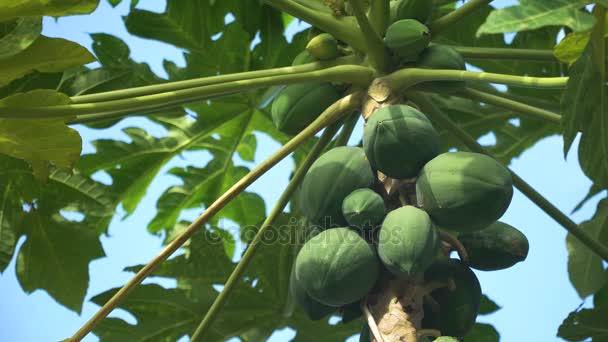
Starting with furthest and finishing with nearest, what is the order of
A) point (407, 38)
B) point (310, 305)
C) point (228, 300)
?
point (228, 300), point (407, 38), point (310, 305)

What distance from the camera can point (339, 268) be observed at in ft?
6.75

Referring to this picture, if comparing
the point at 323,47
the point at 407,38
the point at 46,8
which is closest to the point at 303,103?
the point at 323,47

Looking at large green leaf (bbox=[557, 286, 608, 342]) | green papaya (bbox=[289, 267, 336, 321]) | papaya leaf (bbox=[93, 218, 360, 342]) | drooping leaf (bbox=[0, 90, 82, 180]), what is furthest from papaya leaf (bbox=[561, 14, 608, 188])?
drooping leaf (bbox=[0, 90, 82, 180])

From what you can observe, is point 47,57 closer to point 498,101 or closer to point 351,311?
point 351,311

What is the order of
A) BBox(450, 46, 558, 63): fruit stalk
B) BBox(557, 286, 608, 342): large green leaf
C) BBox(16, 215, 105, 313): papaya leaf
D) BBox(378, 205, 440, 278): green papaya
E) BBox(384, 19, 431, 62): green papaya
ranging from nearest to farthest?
BBox(378, 205, 440, 278): green papaya, BBox(384, 19, 431, 62): green papaya, BBox(450, 46, 558, 63): fruit stalk, BBox(557, 286, 608, 342): large green leaf, BBox(16, 215, 105, 313): papaya leaf

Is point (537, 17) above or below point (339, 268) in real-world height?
above

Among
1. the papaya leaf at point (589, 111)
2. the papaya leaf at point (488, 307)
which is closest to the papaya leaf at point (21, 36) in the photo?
the papaya leaf at point (589, 111)

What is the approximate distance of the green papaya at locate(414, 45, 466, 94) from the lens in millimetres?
2479

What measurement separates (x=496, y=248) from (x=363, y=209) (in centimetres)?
38

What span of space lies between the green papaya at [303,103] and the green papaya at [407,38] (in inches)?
10.0

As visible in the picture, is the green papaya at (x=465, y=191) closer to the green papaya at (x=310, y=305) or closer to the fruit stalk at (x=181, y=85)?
the green papaya at (x=310, y=305)

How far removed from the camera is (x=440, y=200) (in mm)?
2096

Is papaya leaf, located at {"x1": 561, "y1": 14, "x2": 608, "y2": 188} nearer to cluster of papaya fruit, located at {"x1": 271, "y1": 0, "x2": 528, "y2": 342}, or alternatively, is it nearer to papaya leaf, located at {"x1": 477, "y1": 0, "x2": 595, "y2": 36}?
papaya leaf, located at {"x1": 477, "y1": 0, "x2": 595, "y2": 36}

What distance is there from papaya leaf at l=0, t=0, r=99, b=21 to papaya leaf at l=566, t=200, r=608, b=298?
2007mm
